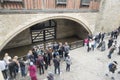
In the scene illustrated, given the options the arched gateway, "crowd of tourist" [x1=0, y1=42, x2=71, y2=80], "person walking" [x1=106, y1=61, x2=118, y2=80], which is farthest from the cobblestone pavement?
the arched gateway

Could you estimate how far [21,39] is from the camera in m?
14.6

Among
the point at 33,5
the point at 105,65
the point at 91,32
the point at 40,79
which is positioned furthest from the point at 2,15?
the point at 91,32

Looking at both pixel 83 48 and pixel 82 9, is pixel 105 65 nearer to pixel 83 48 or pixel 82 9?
A: pixel 83 48

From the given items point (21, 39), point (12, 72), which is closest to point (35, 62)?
point (12, 72)

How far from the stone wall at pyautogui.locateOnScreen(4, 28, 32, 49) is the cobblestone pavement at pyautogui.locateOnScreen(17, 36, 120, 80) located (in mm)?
5045

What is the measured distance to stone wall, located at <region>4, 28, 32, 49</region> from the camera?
1420cm

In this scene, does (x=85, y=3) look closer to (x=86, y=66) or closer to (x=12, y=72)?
(x=86, y=66)

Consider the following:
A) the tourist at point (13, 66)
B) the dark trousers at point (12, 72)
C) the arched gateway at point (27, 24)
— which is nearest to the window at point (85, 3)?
the arched gateway at point (27, 24)

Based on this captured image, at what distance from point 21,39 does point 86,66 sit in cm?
735

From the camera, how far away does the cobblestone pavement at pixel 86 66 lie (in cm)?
938

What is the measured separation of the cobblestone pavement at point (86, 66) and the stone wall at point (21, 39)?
5.05m

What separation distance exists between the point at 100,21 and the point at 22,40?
846cm

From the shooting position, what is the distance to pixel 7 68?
7949mm

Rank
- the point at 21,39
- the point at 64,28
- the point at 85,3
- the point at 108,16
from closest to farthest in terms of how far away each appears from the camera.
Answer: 1. the point at 85,3
2. the point at 21,39
3. the point at 108,16
4. the point at 64,28
